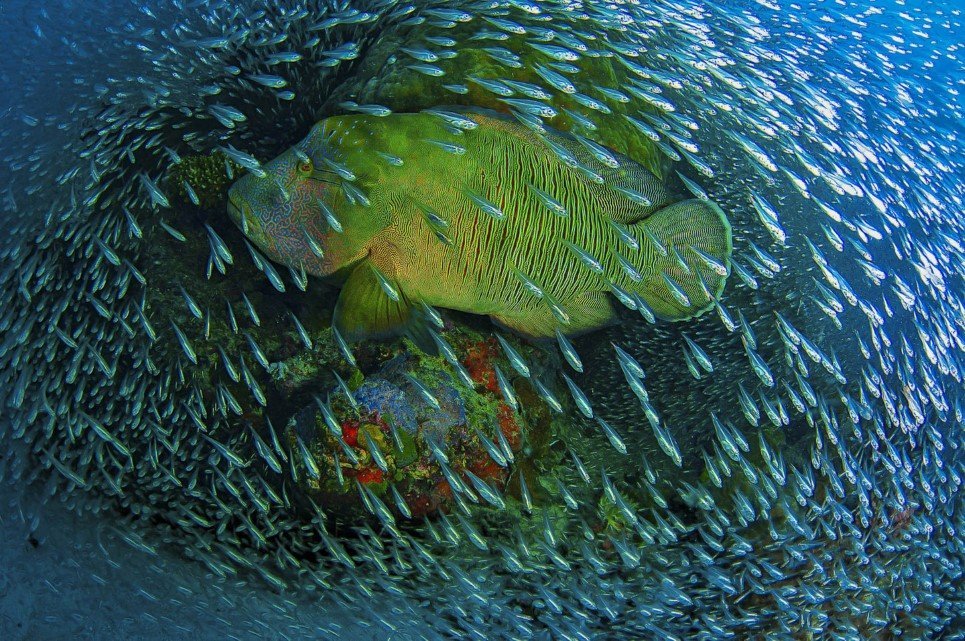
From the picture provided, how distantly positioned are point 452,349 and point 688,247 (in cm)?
192

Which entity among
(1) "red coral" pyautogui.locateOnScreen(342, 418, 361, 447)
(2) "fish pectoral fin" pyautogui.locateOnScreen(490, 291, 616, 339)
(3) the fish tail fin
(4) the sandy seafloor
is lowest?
(4) the sandy seafloor

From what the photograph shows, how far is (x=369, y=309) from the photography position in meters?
3.24

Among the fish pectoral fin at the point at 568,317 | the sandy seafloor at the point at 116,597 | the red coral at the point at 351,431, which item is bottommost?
the sandy seafloor at the point at 116,597

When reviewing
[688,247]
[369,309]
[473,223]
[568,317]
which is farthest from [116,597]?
[688,247]

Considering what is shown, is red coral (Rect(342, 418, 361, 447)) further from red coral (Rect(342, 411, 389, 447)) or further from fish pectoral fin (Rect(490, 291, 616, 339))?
fish pectoral fin (Rect(490, 291, 616, 339))

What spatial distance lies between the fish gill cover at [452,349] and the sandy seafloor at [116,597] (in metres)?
0.12

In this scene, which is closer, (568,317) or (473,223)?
(473,223)

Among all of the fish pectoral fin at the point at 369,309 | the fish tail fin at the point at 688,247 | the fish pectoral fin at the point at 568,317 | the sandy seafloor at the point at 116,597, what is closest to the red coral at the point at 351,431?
the fish pectoral fin at the point at 369,309

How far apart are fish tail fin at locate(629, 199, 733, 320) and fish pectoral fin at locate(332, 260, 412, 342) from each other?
1.84 m

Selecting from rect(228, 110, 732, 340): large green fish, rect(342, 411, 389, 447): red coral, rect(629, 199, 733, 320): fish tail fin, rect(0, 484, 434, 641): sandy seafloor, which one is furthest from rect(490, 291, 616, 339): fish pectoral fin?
rect(0, 484, 434, 641): sandy seafloor

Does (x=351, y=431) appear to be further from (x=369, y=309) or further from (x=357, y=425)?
(x=369, y=309)

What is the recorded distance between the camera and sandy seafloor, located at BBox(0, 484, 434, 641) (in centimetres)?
422

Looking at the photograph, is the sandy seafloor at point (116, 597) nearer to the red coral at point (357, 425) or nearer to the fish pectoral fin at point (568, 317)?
the red coral at point (357, 425)

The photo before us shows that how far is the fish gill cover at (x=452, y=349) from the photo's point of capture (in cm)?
362
